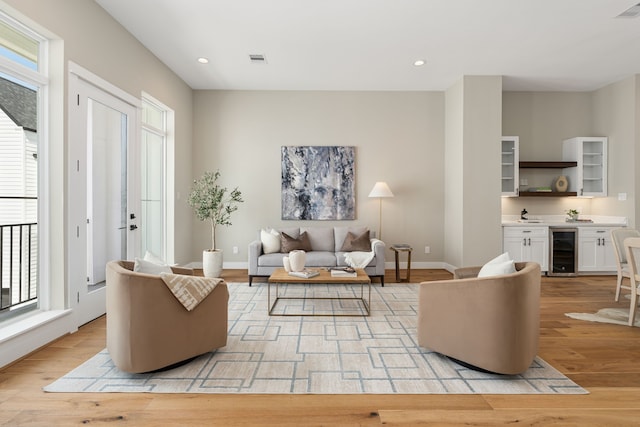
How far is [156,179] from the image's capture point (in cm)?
527

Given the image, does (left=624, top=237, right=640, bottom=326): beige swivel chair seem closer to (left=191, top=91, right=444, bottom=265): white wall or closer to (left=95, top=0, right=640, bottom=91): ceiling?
(left=95, top=0, right=640, bottom=91): ceiling

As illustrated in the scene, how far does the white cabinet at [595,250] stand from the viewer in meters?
5.70

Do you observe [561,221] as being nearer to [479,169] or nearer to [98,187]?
[479,169]

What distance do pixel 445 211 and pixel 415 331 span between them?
11.5ft

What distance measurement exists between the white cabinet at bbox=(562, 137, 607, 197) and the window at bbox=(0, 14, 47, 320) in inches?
293

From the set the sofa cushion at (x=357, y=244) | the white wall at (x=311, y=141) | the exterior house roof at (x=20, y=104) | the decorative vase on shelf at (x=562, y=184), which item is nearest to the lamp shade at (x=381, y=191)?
the white wall at (x=311, y=141)

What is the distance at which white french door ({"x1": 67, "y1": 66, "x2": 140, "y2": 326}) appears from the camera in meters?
3.25

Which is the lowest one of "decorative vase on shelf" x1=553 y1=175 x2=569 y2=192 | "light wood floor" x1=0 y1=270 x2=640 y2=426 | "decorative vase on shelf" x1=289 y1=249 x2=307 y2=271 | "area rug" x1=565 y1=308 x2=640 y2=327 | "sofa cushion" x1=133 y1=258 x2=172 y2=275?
"light wood floor" x1=0 y1=270 x2=640 y2=426

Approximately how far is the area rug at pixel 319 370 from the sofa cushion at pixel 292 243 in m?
1.95

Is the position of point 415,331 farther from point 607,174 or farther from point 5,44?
point 607,174

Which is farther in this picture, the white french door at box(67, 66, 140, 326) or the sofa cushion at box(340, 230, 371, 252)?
the sofa cushion at box(340, 230, 371, 252)

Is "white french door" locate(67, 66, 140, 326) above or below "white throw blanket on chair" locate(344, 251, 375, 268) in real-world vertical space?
above

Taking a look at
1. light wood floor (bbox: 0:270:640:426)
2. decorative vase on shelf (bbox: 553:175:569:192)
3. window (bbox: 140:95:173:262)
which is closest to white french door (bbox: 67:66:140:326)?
window (bbox: 140:95:173:262)

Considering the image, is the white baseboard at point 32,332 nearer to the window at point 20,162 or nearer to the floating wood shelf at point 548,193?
the window at point 20,162
